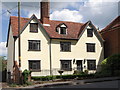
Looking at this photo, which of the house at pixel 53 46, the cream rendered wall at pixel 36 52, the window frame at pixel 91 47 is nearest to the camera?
the cream rendered wall at pixel 36 52

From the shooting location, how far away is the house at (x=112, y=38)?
33938 millimetres

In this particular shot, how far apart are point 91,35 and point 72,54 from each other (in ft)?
15.8

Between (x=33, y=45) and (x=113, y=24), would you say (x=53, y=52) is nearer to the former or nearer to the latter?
(x=33, y=45)

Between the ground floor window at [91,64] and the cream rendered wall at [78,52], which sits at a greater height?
the cream rendered wall at [78,52]

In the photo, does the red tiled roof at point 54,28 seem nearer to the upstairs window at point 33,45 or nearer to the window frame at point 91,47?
the upstairs window at point 33,45

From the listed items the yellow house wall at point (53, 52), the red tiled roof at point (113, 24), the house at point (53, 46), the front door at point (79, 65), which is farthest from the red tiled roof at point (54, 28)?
the red tiled roof at point (113, 24)

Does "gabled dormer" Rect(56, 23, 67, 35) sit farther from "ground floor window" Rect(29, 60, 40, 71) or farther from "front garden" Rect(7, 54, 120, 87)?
"front garden" Rect(7, 54, 120, 87)

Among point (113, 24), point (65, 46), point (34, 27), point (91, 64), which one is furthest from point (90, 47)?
point (34, 27)

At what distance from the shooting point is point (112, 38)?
115ft

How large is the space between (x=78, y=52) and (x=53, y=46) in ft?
14.6

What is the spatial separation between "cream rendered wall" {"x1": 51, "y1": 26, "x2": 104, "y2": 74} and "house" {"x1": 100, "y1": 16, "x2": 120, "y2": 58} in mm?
1322

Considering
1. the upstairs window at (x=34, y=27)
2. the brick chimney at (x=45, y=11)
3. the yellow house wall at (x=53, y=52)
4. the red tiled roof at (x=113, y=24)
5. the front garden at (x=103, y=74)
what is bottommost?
the front garden at (x=103, y=74)

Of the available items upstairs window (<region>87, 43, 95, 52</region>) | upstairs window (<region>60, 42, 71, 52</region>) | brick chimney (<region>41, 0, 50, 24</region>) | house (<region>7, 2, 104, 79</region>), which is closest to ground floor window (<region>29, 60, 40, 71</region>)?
house (<region>7, 2, 104, 79</region>)

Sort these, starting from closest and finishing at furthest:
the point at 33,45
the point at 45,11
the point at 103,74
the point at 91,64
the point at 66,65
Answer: the point at 103,74 → the point at 33,45 → the point at 66,65 → the point at 45,11 → the point at 91,64
